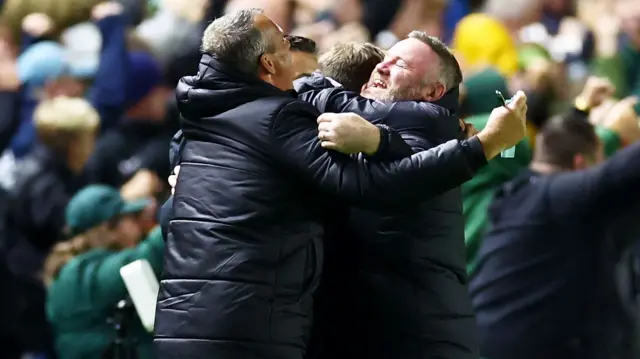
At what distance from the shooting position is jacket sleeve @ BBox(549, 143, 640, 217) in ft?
21.4

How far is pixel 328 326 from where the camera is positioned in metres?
5.38

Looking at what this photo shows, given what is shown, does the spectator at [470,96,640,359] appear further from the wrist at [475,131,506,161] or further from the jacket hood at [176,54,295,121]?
the jacket hood at [176,54,295,121]

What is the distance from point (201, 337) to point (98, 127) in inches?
210

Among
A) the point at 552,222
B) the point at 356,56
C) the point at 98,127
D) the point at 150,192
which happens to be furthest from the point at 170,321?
the point at 98,127

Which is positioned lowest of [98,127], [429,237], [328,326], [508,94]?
[98,127]

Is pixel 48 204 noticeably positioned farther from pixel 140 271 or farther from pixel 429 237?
pixel 429 237

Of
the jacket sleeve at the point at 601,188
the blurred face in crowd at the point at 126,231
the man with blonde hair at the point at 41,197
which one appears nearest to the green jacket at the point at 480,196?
the jacket sleeve at the point at 601,188

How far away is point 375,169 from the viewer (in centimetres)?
498

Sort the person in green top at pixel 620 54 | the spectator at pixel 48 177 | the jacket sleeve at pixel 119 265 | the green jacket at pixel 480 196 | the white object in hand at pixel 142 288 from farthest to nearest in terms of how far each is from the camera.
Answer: the person in green top at pixel 620 54, the spectator at pixel 48 177, the green jacket at pixel 480 196, the jacket sleeve at pixel 119 265, the white object in hand at pixel 142 288

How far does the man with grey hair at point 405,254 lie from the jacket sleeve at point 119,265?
2032mm

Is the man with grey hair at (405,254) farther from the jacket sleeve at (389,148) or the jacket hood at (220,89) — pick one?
the jacket hood at (220,89)

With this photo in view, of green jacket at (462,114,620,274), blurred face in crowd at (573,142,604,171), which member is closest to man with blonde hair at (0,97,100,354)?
green jacket at (462,114,620,274)

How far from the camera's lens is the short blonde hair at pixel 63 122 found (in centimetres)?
961

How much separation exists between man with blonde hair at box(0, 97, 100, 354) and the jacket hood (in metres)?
3.35
